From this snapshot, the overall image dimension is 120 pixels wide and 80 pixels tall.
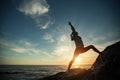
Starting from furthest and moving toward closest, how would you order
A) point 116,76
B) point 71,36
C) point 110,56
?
1. point 71,36
2. point 110,56
3. point 116,76

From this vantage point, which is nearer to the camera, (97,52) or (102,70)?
(102,70)

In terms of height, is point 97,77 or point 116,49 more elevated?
point 116,49

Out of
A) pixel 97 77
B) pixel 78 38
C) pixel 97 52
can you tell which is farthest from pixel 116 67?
pixel 78 38

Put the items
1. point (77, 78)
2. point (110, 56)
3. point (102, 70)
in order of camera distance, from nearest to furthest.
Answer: point (102, 70), point (110, 56), point (77, 78)

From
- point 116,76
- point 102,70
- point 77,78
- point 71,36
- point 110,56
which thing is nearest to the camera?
point 116,76

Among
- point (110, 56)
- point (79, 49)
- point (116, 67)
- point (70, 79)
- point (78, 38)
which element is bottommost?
point (70, 79)

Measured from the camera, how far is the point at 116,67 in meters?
7.07

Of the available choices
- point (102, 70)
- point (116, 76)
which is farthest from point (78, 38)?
point (116, 76)

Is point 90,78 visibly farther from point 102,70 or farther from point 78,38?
point 78,38

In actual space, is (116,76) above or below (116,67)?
below

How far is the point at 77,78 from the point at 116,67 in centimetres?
338

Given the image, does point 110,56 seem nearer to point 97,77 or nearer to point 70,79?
point 97,77

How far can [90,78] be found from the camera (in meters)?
7.84

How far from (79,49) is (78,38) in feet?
2.65
